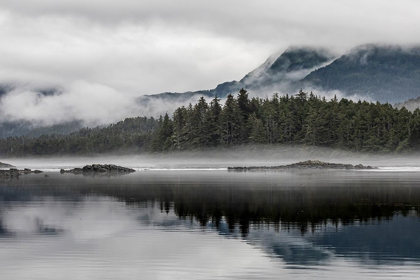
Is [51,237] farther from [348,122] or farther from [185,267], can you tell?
[348,122]

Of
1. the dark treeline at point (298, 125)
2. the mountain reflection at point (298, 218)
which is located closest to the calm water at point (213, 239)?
the mountain reflection at point (298, 218)

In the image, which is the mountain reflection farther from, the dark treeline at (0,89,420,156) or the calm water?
the dark treeline at (0,89,420,156)

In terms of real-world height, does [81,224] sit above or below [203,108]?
below

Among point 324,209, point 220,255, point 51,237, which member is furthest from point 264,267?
point 324,209

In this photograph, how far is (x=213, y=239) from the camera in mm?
22047

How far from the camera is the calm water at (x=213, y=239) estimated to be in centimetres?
1709

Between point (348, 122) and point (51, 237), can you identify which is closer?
point (51, 237)

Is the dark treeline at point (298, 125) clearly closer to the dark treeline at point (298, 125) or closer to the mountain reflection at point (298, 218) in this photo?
the dark treeline at point (298, 125)

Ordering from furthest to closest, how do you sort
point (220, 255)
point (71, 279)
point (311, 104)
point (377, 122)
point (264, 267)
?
point (311, 104), point (377, 122), point (220, 255), point (264, 267), point (71, 279)

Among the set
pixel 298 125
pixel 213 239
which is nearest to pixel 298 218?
pixel 213 239

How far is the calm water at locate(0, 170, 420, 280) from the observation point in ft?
56.1

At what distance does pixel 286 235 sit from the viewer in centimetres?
Result: 2261

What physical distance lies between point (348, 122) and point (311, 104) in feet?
67.7

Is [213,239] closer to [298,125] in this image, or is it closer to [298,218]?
[298,218]
